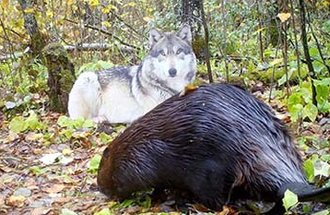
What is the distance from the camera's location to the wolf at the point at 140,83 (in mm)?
6461

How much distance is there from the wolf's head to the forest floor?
0.78m

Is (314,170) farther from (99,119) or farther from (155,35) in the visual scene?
(99,119)

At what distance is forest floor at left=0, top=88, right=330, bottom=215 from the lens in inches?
138

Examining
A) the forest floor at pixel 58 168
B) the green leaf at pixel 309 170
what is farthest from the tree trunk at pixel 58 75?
the green leaf at pixel 309 170

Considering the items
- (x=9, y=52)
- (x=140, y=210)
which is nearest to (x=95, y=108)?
(x=9, y=52)

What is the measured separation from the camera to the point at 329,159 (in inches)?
140

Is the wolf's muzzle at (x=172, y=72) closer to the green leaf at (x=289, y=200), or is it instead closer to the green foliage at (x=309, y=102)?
the green foliage at (x=309, y=102)

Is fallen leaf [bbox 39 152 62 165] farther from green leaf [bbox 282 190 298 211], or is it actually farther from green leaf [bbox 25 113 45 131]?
green leaf [bbox 282 190 298 211]

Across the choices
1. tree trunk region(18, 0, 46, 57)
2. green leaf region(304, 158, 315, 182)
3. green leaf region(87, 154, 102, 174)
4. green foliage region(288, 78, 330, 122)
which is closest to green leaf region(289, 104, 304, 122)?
green foliage region(288, 78, 330, 122)

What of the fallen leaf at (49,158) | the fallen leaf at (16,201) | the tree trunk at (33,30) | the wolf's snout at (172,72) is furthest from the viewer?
the tree trunk at (33,30)

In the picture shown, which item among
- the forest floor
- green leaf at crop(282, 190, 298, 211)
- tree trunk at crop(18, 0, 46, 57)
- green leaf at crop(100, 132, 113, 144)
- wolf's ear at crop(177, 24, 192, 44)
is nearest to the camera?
green leaf at crop(282, 190, 298, 211)

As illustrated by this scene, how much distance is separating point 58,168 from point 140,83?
226cm

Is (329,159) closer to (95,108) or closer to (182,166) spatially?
(182,166)

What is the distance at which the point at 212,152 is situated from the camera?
115 inches
